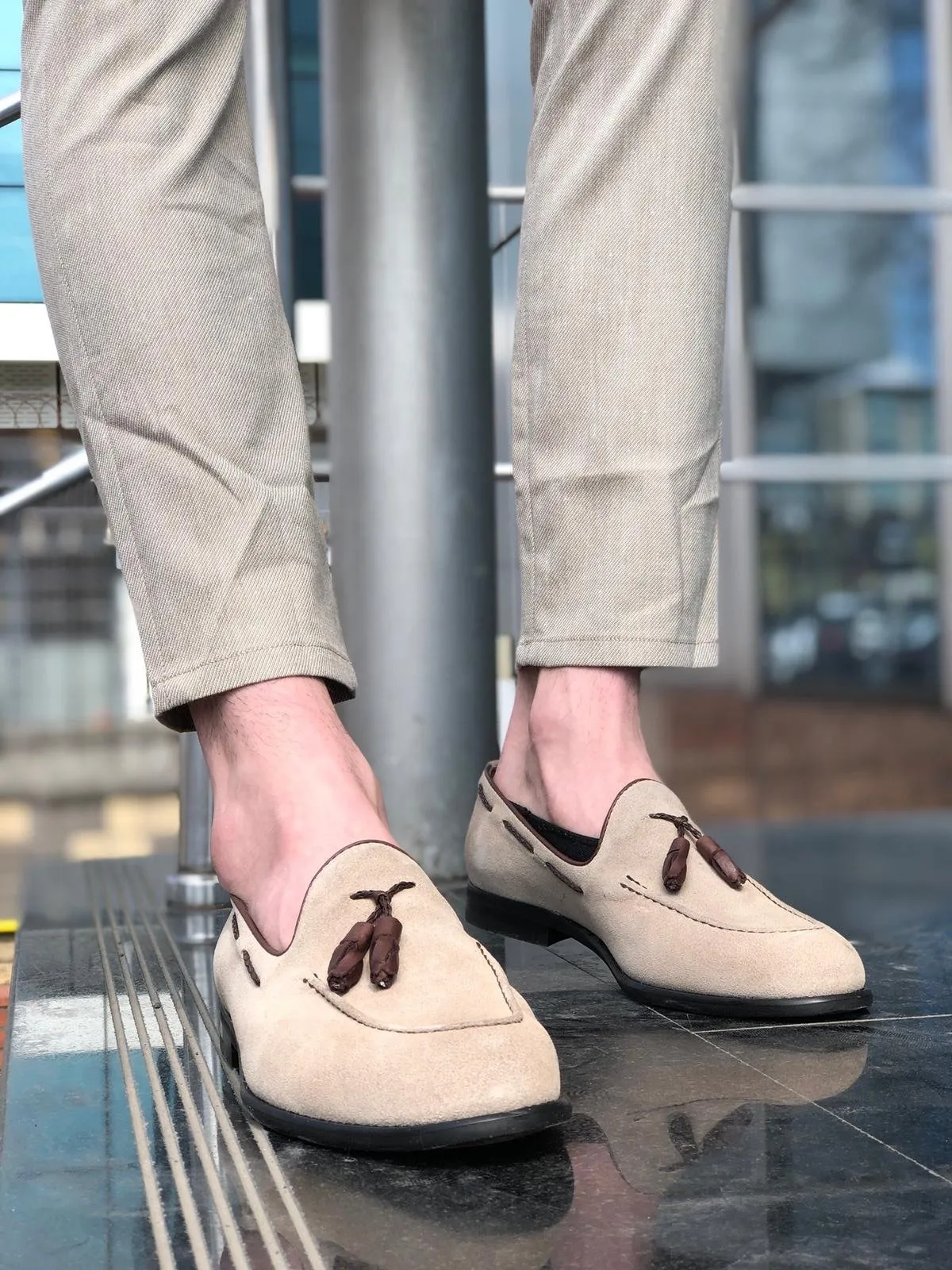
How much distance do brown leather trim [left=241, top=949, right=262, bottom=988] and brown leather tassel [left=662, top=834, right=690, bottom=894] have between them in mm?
222

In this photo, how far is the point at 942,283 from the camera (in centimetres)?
296

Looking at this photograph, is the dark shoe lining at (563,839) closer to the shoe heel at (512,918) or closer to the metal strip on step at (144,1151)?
the shoe heel at (512,918)

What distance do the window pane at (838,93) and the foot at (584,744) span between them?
7.98ft

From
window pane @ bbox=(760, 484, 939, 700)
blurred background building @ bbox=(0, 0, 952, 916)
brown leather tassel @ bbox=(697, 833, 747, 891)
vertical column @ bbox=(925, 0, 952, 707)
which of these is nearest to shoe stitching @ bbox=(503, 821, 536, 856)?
brown leather tassel @ bbox=(697, 833, 747, 891)

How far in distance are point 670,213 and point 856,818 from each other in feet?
4.24

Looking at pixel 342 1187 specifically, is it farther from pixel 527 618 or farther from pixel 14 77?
pixel 14 77

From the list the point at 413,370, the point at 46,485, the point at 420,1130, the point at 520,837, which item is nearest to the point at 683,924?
the point at 520,837

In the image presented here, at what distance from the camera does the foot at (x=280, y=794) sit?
61 centimetres

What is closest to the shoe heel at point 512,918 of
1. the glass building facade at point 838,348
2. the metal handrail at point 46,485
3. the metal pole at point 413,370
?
→ the metal pole at point 413,370

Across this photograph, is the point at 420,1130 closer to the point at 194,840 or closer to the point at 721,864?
the point at 721,864

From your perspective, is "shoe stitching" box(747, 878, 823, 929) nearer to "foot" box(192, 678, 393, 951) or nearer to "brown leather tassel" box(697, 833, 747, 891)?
"brown leather tassel" box(697, 833, 747, 891)

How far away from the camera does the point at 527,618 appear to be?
81cm

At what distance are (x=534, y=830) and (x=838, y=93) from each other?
9.26 ft

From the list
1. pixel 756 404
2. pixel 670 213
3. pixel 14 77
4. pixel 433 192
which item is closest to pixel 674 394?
pixel 670 213
